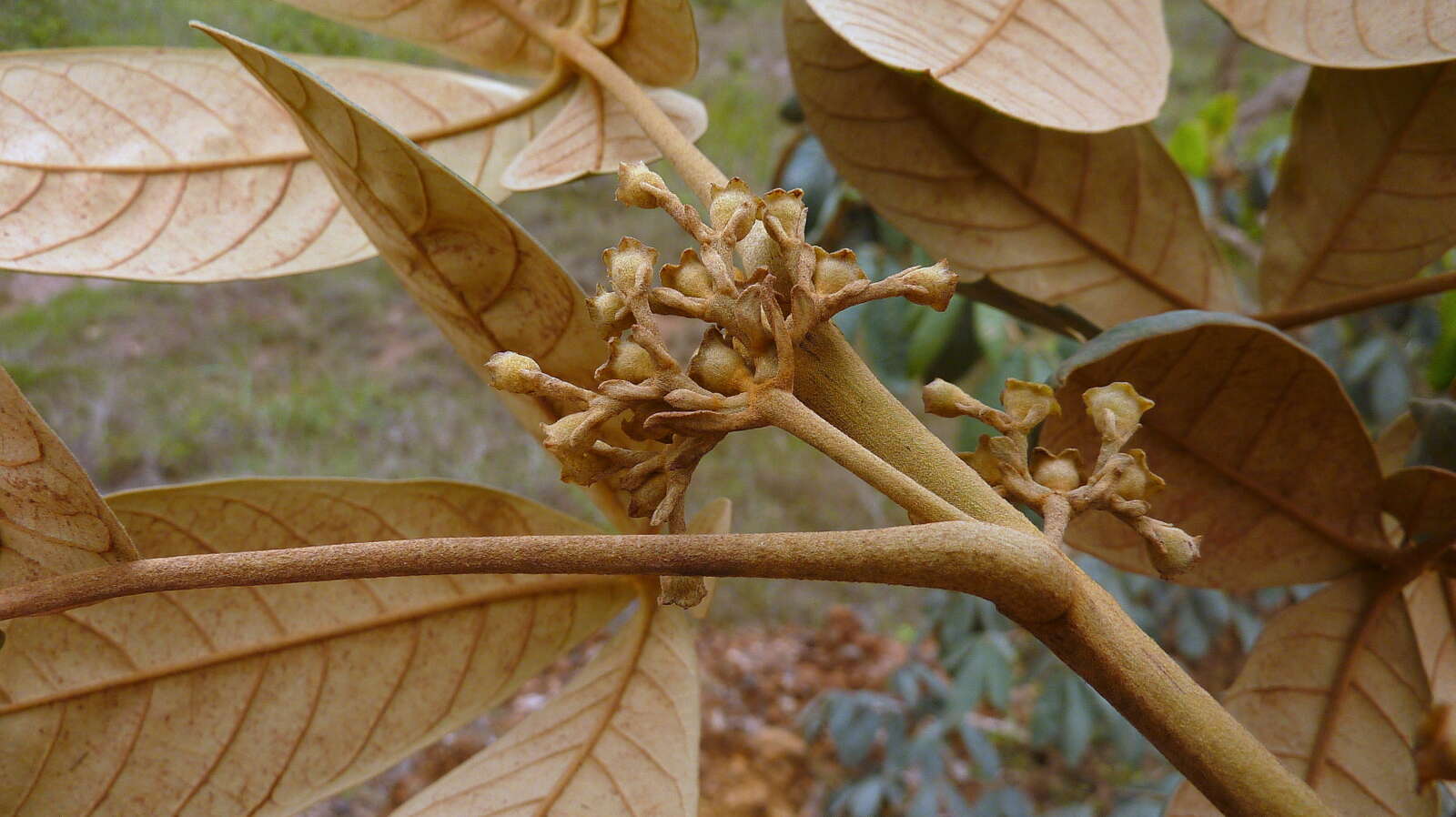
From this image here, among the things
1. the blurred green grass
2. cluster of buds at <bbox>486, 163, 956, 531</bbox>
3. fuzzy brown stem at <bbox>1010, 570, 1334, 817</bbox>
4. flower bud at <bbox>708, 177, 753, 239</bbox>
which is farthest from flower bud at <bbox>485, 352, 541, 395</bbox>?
the blurred green grass

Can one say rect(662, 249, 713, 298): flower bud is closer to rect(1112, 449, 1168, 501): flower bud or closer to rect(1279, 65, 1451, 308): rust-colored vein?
rect(1112, 449, 1168, 501): flower bud

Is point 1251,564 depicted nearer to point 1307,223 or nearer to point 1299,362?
point 1299,362

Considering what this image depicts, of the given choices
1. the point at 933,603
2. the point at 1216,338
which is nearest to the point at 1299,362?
the point at 1216,338

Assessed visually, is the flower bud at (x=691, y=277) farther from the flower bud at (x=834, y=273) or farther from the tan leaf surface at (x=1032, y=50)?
the tan leaf surface at (x=1032, y=50)

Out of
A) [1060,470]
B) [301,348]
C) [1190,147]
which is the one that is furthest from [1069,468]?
[301,348]

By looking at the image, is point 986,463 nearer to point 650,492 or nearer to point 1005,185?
point 650,492

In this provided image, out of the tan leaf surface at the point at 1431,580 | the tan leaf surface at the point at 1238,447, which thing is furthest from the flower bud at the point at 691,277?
the tan leaf surface at the point at 1431,580
